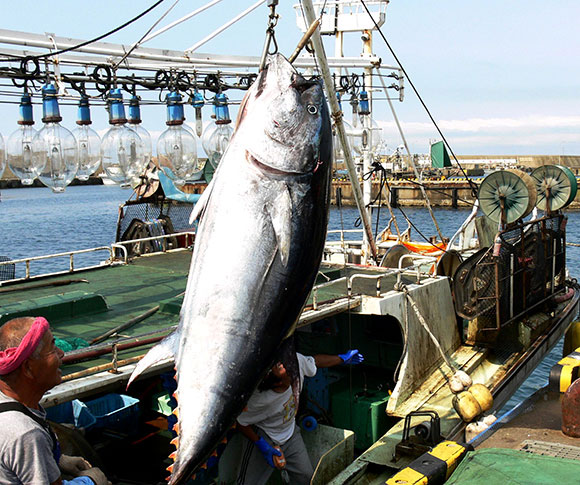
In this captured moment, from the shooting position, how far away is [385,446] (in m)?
7.12

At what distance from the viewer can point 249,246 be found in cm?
269

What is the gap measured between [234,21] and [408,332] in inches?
196

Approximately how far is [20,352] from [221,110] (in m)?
4.97

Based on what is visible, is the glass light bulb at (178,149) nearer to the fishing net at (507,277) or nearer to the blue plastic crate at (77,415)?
the blue plastic crate at (77,415)

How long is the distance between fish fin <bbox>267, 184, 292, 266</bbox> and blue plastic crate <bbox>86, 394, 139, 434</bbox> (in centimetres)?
494

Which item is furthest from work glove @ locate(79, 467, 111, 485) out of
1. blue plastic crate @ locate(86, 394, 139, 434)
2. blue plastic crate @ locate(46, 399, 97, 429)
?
blue plastic crate @ locate(86, 394, 139, 434)

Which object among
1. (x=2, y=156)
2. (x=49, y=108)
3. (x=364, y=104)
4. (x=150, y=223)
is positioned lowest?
(x=150, y=223)

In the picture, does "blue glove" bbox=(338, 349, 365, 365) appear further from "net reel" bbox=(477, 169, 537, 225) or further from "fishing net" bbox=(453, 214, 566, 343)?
"net reel" bbox=(477, 169, 537, 225)

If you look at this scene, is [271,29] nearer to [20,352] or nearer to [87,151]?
[20,352]

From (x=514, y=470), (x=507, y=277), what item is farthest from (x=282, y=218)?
(x=507, y=277)

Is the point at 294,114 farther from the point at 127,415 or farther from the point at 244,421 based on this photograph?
the point at 127,415

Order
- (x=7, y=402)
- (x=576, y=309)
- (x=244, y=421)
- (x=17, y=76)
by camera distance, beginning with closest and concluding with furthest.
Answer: (x=7, y=402) → (x=244, y=421) → (x=17, y=76) → (x=576, y=309)

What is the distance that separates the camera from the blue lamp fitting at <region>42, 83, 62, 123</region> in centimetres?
577

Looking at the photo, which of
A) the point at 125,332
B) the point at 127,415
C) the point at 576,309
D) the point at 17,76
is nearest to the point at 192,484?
the point at 127,415
